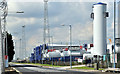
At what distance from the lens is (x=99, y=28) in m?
65.4

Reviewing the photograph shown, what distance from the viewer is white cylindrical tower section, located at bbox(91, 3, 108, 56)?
64.7 m

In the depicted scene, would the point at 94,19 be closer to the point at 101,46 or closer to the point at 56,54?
the point at 101,46

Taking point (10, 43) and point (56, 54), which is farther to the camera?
point (56, 54)

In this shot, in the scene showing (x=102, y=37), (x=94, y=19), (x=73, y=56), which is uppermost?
(x=94, y=19)

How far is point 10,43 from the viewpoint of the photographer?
102 m

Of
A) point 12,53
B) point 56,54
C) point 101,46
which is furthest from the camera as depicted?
point 56,54

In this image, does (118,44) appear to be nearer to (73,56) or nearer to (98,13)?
(98,13)

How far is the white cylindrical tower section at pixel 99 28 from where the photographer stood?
64.7 metres

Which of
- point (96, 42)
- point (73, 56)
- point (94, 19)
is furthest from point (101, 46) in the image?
point (73, 56)

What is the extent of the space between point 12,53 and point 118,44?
4788 cm

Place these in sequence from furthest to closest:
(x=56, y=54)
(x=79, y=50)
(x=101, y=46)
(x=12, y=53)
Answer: (x=56, y=54) → (x=79, y=50) → (x=12, y=53) → (x=101, y=46)

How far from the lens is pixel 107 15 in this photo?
65.7 metres

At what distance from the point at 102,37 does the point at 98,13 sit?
19.4ft

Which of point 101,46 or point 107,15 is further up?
point 107,15
